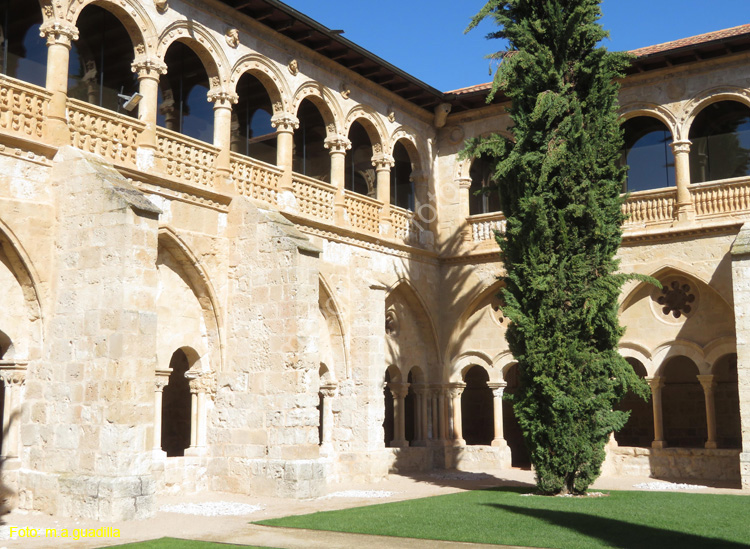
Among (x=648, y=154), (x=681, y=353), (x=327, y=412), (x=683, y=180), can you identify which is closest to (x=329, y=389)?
(x=327, y=412)

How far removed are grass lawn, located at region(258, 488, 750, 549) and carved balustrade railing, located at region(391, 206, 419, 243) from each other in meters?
7.02

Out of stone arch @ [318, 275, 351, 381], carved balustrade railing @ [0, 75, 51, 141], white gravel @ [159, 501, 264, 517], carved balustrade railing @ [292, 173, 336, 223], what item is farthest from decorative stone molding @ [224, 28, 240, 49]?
white gravel @ [159, 501, 264, 517]

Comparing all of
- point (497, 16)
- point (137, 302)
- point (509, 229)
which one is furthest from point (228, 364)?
point (497, 16)

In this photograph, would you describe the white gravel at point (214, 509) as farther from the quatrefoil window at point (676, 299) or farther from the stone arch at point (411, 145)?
the quatrefoil window at point (676, 299)

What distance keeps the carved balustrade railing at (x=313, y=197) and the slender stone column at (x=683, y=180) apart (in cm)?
666

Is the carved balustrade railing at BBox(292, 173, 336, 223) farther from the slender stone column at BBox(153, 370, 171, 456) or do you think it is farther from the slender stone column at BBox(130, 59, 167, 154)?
the slender stone column at BBox(153, 370, 171, 456)

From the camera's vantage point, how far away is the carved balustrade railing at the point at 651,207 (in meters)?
16.0

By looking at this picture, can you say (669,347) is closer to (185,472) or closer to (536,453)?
(536,453)

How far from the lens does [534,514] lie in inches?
384

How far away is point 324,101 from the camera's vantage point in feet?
51.5

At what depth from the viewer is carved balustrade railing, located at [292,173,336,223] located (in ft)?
48.6

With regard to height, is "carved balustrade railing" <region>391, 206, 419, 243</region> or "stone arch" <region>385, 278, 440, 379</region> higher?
"carved balustrade railing" <region>391, 206, 419, 243</region>

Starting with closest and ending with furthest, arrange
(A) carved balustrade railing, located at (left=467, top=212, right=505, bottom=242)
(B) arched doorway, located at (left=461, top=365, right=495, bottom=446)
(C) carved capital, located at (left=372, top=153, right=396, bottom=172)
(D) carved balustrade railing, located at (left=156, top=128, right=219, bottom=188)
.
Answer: (D) carved balustrade railing, located at (left=156, top=128, right=219, bottom=188)
(C) carved capital, located at (left=372, top=153, right=396, bottom=172)
(A) carved balustrade railing, located at (left=467, top=212, right=505, bottom=242)
(B) arched doorway, located at (left=461, top=365, right=495, bottom=446)

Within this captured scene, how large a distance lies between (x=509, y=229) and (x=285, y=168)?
13.9 feet
